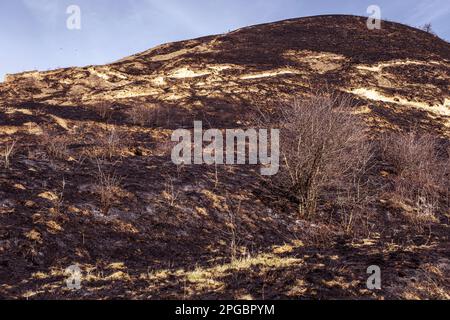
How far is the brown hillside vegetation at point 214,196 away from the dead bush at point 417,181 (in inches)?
1.6

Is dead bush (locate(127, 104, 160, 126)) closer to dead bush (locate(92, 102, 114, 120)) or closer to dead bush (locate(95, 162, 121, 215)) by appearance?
dead bush (locate(92, 102, 114, 120))

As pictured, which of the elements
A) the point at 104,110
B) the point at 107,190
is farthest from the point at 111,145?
the point at 104,110

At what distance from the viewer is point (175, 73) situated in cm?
1825

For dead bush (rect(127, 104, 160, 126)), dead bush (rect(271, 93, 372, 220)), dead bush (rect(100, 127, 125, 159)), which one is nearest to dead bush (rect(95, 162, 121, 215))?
dead bush (rect(100, 127, 125, 159))

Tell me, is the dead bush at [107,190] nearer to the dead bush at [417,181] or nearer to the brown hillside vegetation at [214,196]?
the brown hillside vegetation at [214,196]

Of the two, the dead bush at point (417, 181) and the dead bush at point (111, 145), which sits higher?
the dead bush at point (111, 145)

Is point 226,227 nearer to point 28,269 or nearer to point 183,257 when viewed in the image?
point 183,257

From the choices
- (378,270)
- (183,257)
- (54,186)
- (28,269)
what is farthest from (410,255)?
(54,186)

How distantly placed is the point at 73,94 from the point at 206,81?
205 inches

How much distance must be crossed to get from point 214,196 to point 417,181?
514cm

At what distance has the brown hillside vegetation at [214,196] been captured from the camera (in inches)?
190

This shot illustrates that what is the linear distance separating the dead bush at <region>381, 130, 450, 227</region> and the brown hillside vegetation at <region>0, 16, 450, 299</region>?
0.04 meters

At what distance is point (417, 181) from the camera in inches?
397

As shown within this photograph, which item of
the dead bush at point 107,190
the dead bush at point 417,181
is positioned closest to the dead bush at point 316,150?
Answer: the dead bush at point 417,181
